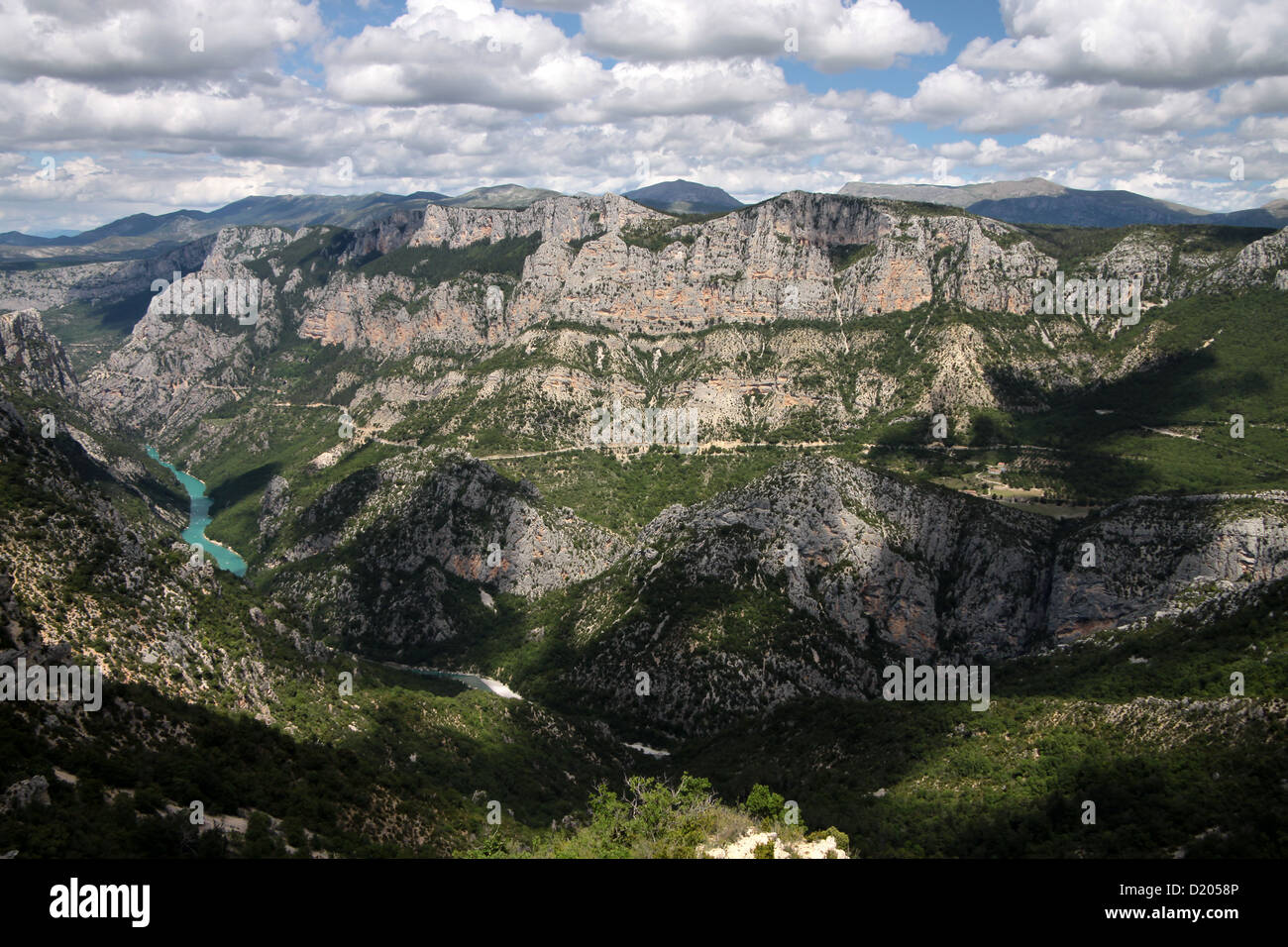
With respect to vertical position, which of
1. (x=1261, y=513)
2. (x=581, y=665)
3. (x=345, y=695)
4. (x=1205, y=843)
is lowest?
(x=581, y=665)

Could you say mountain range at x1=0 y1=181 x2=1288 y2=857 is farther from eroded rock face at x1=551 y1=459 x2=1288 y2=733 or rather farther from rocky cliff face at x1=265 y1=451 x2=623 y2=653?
rocky cliff face at x1=265 y1=451 x2=623 y2=653

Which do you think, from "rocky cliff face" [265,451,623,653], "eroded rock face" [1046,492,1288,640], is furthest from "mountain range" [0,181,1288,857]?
"rocky cliff face" [265,451,623,653]

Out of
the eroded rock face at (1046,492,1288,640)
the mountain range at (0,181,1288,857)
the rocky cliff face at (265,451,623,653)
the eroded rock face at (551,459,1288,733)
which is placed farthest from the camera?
the rocky cliff face at (265,451,623,653)

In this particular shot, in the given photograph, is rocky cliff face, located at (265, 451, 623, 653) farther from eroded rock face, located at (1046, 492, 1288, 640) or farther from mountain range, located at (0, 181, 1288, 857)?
eroded rock face, located at (1046, 492, 1288, 640)

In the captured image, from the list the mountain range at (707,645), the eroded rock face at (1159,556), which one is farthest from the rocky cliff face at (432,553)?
the eroded rock face at (1159,556)

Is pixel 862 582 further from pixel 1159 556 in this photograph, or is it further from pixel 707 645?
pixel 1159 556

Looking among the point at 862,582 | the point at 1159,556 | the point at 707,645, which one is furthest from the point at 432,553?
the point at 1159,556

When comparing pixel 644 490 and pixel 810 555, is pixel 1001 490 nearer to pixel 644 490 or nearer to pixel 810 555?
pixel 810 555

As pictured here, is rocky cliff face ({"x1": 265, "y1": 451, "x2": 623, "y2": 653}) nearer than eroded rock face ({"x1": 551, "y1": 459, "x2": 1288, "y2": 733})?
No

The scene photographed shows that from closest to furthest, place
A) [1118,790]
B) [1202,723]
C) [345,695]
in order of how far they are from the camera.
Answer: [1118,790]
[1202,723]
[345,695]

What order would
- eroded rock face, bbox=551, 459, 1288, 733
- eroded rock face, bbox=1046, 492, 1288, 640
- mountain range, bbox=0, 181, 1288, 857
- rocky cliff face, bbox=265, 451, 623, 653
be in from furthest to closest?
1. rocky cliff face, bbox=265, 451, 623, 653
2. eroded rock face, bbox=1046, 492, 1288, 640
3. eroded rock face, bbox=551, 459, 1288, 733
4. mountain range, bbox=0, 181, 1288, 857

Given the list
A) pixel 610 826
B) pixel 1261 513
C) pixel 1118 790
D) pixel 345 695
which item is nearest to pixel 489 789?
pixel 345 695
